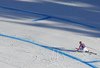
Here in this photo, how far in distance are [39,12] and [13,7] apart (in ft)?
3.88

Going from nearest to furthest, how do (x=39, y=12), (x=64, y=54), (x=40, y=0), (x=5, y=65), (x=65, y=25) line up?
(x=5, y=65), (x=64, y=54), (x=65, y=25), (x=39, y=12), (x=40, y=0)

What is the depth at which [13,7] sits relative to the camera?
10.2 meters

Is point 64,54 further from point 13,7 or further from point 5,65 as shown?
point 13,7

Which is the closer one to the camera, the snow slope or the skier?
the snow slope

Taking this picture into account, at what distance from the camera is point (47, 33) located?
7.33 m

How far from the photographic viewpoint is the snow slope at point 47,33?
213 inches

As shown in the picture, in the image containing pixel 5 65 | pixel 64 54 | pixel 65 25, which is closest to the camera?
pixel 5 65

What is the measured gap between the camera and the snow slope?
542 centimetres

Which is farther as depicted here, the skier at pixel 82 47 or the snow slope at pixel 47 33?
the skier at pixel 82 47

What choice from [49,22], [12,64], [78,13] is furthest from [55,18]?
[12,64]

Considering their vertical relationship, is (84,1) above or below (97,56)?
above

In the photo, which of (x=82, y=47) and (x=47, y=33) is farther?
(x=47, y=33)

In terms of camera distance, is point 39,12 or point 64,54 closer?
point 64,54

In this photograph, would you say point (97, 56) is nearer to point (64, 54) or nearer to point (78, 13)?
point (64, 54)
